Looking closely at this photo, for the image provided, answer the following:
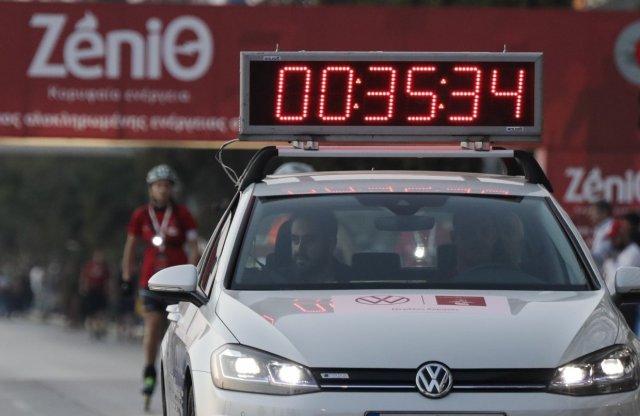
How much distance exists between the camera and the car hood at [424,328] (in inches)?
266

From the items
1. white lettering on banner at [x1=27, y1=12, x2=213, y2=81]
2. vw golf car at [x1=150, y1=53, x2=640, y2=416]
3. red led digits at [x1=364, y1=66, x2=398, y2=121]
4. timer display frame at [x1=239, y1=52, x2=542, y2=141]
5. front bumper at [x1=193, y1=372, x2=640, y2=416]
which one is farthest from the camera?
white lettering on banner at [x1=27, y1=12, x2=213, y2=81]

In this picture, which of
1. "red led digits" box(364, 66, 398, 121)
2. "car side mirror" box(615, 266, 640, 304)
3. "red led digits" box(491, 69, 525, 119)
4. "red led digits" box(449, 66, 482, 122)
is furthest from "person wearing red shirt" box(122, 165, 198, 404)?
A: "car side mirror" box(615, 266, 640, 304)

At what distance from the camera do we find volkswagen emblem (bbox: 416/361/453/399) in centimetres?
664

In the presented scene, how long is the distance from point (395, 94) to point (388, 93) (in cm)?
9

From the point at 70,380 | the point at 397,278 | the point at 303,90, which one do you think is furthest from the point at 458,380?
the point at 70,380

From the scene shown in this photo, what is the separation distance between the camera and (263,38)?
25.7 meters

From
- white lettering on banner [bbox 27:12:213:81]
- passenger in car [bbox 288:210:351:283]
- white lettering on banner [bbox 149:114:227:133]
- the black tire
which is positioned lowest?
the black tire

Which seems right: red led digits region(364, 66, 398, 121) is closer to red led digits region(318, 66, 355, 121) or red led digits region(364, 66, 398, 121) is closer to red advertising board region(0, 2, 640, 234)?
red led digits region(318, 66, 355, 121)

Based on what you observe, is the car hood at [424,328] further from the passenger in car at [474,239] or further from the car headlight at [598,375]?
the passenger in car at [474,239]

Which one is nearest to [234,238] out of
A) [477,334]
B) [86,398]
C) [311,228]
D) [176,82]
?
[311,228]

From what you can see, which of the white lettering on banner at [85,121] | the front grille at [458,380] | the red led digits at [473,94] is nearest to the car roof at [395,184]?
the red led digits at [473,94]

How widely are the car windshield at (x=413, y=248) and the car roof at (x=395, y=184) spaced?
37 mm

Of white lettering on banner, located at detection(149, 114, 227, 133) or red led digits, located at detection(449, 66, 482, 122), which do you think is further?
white lettering on banner, located at detection(149, 114, 227, 133)

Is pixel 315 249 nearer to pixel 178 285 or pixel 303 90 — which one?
pixel 178 285
